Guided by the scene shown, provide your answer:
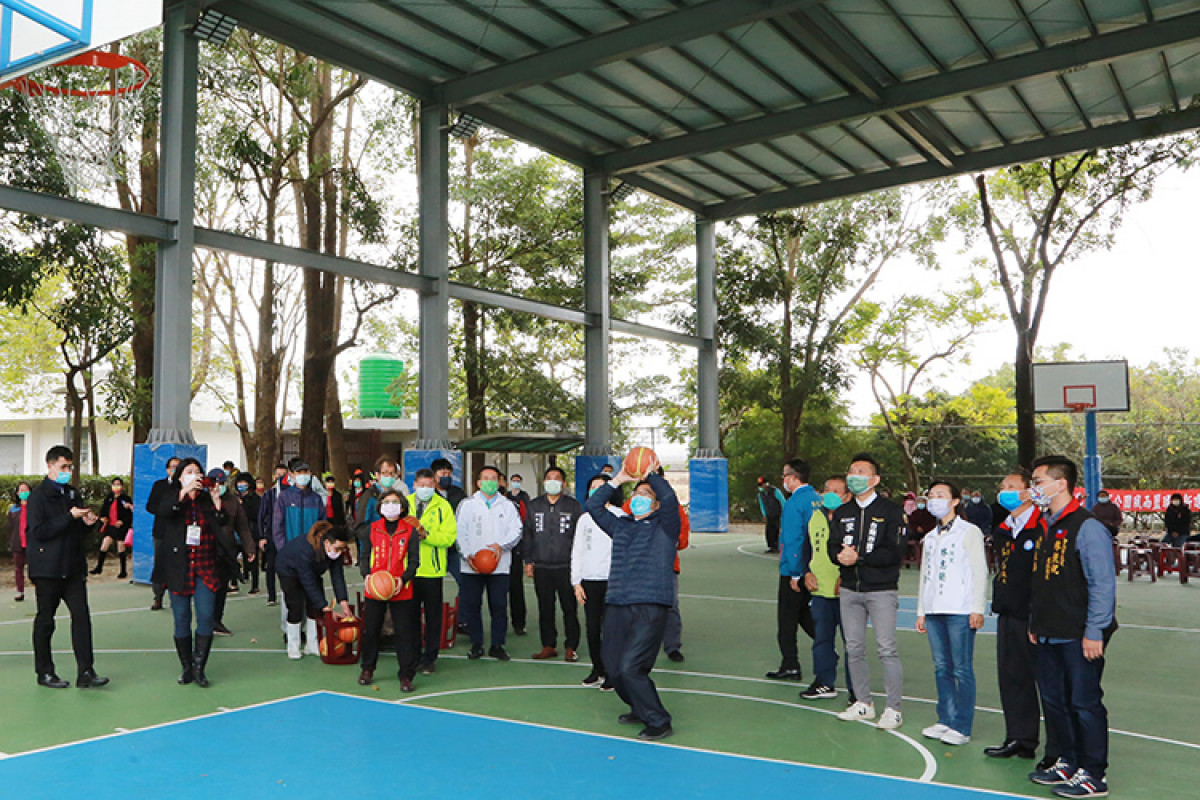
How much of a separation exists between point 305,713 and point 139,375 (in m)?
15.7

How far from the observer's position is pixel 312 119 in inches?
907

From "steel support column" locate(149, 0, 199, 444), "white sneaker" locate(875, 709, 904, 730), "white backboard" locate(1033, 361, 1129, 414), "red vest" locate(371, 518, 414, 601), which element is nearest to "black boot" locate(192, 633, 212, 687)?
"red vest" locate(371, 518, 414, 601)

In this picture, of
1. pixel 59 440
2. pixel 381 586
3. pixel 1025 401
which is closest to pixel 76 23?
pixel 381 586

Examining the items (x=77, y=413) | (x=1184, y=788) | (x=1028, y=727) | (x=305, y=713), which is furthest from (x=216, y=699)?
(x=77, y=413)

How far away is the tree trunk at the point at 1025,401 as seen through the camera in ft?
80.3

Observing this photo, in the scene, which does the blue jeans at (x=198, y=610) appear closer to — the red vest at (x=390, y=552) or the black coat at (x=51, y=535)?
the black coat at (x=51, y=535)

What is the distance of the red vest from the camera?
795cm

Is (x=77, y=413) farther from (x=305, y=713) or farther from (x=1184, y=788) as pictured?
(x=1184, y=788)

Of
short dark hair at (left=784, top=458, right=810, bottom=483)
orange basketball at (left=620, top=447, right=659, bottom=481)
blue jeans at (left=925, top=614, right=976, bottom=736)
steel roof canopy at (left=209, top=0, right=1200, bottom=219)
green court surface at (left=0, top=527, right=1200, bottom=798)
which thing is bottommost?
green court surface at (left=0, top=527, right=1200, bottom=798)

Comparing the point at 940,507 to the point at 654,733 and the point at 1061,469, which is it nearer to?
the point at 1061,469

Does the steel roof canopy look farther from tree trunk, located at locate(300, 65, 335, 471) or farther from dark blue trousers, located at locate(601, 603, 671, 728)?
dark blue trousers, located at locate(601, 603, 671, 728)

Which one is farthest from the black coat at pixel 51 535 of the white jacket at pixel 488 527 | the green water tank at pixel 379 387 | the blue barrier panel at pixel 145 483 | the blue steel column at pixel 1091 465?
the green water tank at pixel 379 387

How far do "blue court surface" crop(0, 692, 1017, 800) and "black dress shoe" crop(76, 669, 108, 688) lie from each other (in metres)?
1.62

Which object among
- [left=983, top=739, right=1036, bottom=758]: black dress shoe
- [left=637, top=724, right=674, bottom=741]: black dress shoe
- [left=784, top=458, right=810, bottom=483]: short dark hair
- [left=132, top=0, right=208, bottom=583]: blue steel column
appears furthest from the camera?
[left=132, top=0, right=208, bottom=583]: blue steel column
